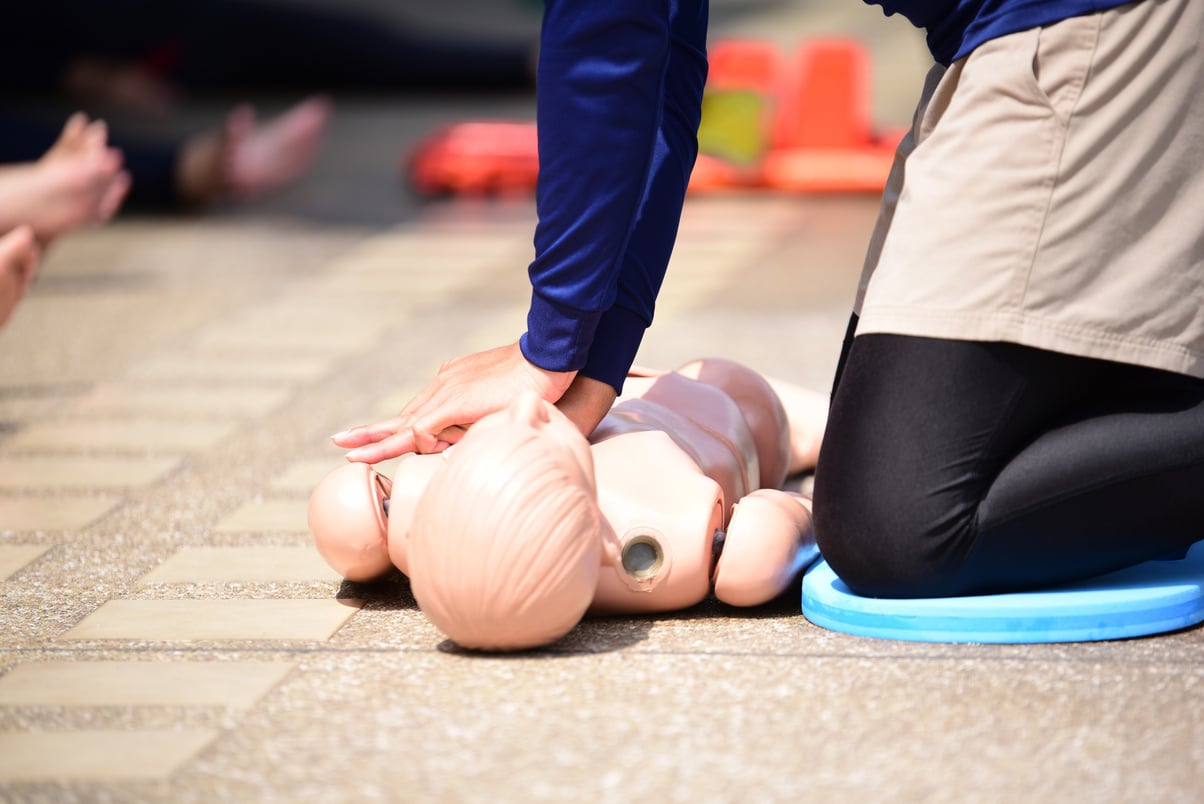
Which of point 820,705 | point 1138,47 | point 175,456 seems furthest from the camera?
point 175,456

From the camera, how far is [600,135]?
→ 1557 millimetres

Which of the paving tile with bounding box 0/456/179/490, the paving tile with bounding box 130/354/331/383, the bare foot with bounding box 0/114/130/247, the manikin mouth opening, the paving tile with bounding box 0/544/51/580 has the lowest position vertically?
the paving tile with bounding box 0/544/51/580

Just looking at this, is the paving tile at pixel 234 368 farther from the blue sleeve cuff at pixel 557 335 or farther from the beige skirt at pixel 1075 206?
the beige skirt at pixel 1075 206

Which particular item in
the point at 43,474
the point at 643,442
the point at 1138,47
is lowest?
the point at 43,474

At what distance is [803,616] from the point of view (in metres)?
1.65

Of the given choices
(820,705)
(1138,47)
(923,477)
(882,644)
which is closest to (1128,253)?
(1138,47)

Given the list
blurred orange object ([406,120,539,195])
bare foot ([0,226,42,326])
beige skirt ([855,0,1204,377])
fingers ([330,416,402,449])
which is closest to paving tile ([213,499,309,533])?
fingers ([330,416,402,449])

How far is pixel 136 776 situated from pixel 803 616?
0.73 m

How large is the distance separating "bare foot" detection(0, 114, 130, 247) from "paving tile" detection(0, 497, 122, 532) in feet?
2.87

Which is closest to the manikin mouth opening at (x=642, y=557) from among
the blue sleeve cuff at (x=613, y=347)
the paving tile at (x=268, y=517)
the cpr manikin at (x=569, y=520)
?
the cpr manikin at (x=569, y=520)

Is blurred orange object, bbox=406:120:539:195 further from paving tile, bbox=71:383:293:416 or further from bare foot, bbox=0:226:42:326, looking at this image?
bare foot, bbox=0:226:42:326

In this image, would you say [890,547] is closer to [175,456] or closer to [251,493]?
[251,493]

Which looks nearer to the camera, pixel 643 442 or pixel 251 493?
pixel 643 442

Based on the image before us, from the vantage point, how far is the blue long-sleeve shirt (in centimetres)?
153
